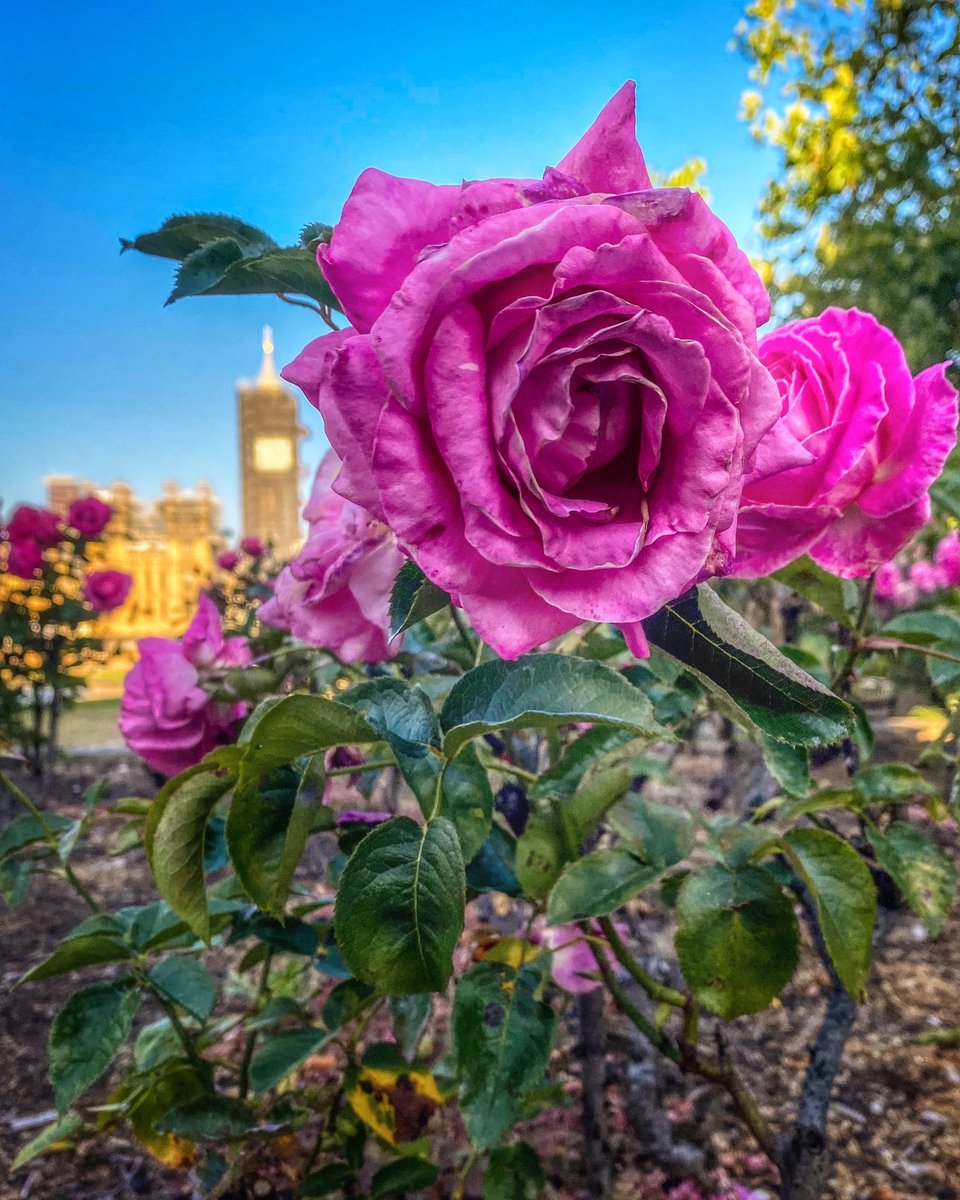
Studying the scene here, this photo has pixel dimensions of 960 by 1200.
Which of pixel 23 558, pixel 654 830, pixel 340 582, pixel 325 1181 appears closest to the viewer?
pixel 340 582

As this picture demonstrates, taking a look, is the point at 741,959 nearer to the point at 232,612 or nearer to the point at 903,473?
the point at 903,473

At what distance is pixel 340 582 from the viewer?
53 centimetres

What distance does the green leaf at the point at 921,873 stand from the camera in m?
0.68

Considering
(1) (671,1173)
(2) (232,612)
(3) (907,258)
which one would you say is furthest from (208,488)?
(1) (671,1173)

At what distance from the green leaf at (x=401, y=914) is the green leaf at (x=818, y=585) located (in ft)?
1.18

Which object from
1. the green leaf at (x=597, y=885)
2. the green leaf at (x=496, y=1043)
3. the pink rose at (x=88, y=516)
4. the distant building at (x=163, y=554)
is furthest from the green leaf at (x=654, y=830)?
the distant building at (x=163, y=554)

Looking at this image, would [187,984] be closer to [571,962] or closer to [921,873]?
[571,962]

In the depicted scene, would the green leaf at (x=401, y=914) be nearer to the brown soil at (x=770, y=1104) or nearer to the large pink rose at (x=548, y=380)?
the large pink rose at (x=548, y=380)

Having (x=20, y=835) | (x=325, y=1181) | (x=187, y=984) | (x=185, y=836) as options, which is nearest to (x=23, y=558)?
(x=20, y=835)

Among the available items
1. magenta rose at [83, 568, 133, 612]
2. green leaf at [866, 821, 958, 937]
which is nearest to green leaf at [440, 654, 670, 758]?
green leaf at [866, 821, 958, 937]

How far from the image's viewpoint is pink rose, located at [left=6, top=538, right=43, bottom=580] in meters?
3.48

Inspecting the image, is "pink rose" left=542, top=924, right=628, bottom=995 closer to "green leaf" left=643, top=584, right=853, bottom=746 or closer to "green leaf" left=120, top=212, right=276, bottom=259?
"green leaf" left=643, top=584, right=853, bottom=746

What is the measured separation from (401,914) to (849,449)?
0.34m

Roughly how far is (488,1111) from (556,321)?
0.49 meters
